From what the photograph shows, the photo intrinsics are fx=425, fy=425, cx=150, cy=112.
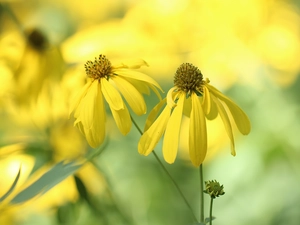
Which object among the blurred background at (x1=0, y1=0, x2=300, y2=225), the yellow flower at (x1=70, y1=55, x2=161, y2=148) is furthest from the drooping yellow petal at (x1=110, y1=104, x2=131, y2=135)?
the blurred background at (x1=0, y1=0, x2=300, y2=225)

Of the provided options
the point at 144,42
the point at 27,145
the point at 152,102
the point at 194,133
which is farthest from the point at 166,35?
the point at 194,133

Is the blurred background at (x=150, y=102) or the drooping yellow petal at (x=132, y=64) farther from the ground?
the blurred background at (x=150, y=102)

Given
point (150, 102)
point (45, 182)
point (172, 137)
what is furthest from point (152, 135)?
point (150, 102)

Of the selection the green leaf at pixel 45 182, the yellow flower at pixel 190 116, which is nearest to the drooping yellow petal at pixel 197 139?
the yellow flower at pixel 190 116

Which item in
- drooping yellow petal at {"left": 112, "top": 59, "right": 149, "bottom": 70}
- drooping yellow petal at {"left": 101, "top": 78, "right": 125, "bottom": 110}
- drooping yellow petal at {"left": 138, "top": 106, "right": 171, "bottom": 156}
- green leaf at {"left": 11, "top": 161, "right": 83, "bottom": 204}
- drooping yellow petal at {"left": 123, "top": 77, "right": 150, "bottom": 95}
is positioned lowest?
drooping yellow petal at {"left": 138, "top": 106, "right": 171, "bottom": 156}

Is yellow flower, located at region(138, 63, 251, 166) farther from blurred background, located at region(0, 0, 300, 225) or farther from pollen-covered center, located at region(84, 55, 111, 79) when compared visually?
blurred background, located at region(0, 0, 300, 225)

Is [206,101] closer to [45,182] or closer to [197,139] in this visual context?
[197,139]

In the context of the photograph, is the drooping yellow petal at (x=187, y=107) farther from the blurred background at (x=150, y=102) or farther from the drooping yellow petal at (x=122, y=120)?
the blurred background at (x=150, y=102)

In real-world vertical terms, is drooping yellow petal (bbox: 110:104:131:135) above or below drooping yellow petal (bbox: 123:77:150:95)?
below
